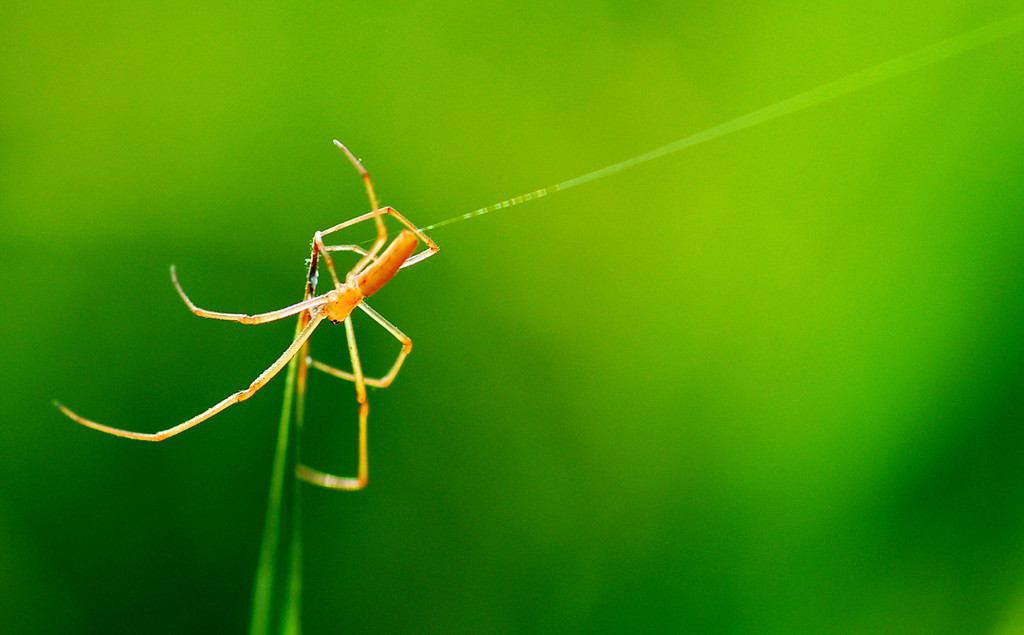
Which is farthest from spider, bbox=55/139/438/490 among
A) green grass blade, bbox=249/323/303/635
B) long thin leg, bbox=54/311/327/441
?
green grass blade, bbox=249/323/303/635

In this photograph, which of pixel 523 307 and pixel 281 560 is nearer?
pixel 281 560

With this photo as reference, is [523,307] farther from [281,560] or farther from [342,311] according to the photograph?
[281,560]

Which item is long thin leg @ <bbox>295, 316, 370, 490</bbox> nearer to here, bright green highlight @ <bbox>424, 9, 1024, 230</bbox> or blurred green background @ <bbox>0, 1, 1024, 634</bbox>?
blurred green background @ <bbox>0, 1, 1024, 634</bbox>

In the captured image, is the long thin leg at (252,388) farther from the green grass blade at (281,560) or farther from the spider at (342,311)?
the green grass blade at (281,560)

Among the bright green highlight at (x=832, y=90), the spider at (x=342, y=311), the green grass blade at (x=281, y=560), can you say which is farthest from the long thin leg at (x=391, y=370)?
the green grass blade at (x=281, y=560)

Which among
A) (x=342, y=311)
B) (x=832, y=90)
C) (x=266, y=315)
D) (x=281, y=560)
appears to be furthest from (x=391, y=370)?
(x=832, y=90)

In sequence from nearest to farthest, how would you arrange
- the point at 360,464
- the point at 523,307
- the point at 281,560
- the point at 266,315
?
the point at 281,560, the point at 266,315, the point at 360,464, the point at 523,307

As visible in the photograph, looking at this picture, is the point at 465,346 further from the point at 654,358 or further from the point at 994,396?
the point at 994,396
